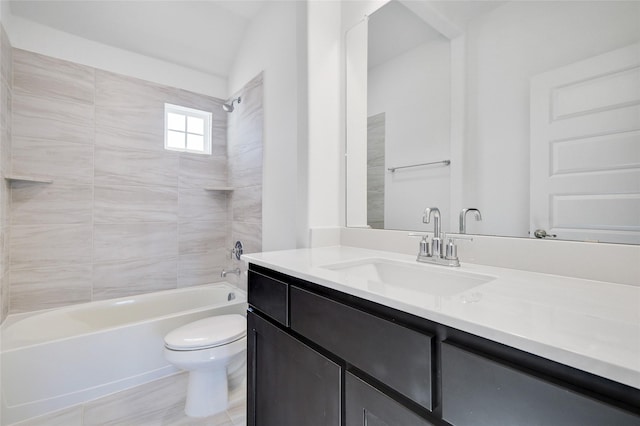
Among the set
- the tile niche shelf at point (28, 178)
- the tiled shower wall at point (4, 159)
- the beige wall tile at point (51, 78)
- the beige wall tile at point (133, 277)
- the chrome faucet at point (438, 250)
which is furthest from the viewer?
the beige wall tile at point (133, 277)

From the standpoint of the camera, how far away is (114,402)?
1672mm

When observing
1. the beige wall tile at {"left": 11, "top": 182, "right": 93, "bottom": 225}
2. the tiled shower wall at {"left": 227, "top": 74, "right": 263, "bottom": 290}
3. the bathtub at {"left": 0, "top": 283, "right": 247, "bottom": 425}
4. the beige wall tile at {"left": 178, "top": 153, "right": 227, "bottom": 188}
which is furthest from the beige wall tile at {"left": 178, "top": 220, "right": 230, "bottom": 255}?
the beige wall tile at {"left": 11, "top": 182, "right": 93, "bottom": 225}

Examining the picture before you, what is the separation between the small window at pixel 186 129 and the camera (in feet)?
8.66

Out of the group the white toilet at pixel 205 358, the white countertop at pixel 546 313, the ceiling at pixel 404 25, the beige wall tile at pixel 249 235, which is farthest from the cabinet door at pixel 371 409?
the beige wall tile at pixel 249 235

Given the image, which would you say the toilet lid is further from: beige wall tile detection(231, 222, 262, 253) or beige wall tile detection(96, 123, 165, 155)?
beige wall tile detection(96, 123, 165, 155)

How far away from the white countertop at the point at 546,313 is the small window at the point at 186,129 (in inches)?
93.4

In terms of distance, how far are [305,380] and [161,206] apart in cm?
227

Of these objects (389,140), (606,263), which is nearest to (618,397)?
(606,263)

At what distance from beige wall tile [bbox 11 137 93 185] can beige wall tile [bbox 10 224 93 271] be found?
368mm

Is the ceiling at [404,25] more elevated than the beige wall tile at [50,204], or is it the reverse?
the ceiling at [404,25]

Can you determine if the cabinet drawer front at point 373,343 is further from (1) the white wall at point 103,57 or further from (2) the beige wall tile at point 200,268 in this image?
(1) the white wall at point 103,57

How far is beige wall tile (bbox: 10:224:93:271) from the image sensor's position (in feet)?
6.60

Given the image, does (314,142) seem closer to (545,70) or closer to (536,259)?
(545,70)

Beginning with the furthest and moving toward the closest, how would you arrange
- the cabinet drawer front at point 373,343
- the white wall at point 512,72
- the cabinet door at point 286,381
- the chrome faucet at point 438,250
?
1. the chrome faucet at point 438,250
2. the white wall at point 512,72
3. the cabinet door at point 286,381
4. the cabinet drawer front at point 373,343
